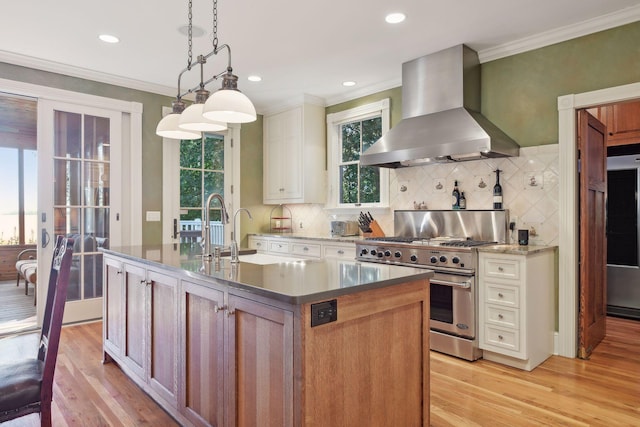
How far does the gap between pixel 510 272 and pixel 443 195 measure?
4.04ft

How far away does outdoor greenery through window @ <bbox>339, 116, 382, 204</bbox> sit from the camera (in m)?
4.85

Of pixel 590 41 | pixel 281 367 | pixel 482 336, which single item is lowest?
pixel 482 336

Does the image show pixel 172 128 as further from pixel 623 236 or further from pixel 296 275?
pixel 623 236

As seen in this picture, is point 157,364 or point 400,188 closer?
point 157,364

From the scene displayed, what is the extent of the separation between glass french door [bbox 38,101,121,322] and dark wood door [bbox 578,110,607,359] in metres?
4.56

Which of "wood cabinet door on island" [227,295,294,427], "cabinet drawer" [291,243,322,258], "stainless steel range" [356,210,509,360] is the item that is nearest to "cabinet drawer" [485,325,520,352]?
"stainless steel range" [356,210,509,360]

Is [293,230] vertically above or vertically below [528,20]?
below

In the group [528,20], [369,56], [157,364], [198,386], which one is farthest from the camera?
[369,56]

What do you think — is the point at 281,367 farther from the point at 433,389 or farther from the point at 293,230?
the point at 293,230

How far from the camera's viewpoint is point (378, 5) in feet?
9.62

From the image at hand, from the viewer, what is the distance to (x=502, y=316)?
3.10m

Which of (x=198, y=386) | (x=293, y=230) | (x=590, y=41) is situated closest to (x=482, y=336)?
(x=198, y=386)

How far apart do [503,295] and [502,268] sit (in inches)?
8.1

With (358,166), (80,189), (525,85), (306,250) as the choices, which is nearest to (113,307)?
(80,189)
